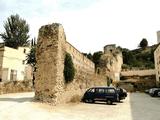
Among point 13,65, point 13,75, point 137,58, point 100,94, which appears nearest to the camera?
point 100,94

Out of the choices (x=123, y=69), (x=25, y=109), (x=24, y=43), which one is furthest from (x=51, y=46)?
(x=123, y=69)

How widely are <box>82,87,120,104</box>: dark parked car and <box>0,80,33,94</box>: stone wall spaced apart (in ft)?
42.9

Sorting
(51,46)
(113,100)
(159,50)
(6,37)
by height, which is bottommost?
(113,100)

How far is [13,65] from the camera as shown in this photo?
39625mm

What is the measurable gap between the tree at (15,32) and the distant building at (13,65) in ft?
13.6

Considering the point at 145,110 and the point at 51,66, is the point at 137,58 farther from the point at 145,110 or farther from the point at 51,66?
the point at 51,66

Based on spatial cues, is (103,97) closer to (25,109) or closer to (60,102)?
(60,102)

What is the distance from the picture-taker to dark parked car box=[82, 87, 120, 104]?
730 inches

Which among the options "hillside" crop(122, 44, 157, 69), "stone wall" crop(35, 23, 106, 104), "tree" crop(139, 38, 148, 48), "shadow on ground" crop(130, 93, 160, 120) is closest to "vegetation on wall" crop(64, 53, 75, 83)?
"stone wall" crop(35, 23, 106, 104)

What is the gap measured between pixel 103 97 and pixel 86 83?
6.25m

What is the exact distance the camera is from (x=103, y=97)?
1880 centimetres

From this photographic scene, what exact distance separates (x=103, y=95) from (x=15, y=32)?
1358 inches

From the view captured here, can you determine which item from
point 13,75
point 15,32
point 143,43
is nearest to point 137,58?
point 143,43

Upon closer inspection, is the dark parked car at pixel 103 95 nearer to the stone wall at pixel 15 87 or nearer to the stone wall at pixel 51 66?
the stone wall at pixel 51 66
